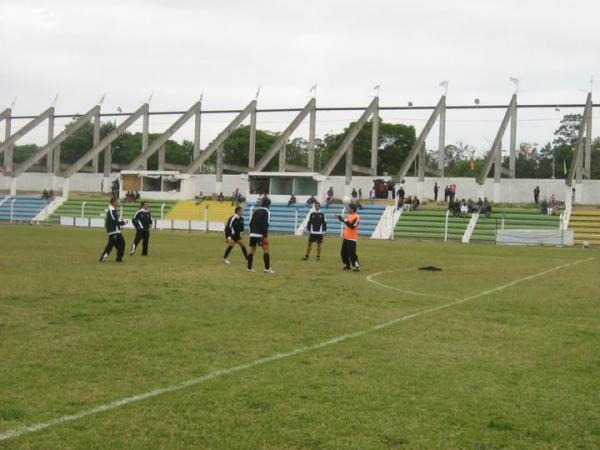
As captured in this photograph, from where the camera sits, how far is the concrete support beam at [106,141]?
62.3 metres

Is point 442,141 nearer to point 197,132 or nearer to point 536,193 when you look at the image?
point 536,193

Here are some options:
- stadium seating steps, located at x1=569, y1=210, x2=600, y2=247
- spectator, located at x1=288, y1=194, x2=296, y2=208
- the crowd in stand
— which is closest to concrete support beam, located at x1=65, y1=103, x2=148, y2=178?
spectator, located at x1=288, y1=194, x2=296, y2=208

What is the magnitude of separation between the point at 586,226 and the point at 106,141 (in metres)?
39.7

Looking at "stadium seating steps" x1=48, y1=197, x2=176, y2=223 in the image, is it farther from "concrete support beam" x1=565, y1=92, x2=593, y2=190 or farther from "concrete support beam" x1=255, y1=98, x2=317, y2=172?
"concrete support beam" x1=565, y1=92, x2=593, y2=190

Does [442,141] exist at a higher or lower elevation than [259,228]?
higher

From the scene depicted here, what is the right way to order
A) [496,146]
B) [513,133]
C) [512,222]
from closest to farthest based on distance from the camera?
[512,222] → [496,146] → [513,133]

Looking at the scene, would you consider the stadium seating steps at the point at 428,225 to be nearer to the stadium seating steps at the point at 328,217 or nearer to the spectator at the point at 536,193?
the stadium seating steps at the point at 328,217

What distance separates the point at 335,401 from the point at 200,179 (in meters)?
59.9

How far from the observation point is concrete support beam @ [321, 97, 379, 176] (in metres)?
56.5

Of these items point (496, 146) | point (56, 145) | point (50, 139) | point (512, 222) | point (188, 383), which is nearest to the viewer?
point (188, 383)

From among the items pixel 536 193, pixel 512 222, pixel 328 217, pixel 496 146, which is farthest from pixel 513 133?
pixel 328 217

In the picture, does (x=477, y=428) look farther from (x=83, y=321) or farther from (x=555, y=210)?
(x=555, y=210)

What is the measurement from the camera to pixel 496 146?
52.8 meters

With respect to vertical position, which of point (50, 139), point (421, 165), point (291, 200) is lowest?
point (291, 200)
